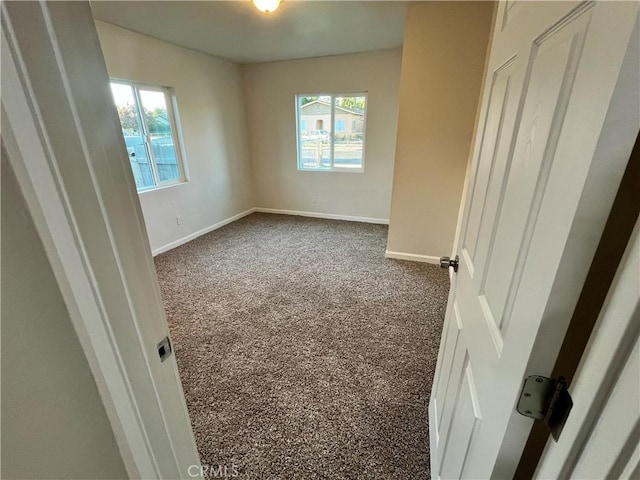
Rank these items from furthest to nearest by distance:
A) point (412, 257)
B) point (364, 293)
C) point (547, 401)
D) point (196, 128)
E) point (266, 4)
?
point (196, 128), point (412, 257), point (364, 293), point (266, 4), point (547, 401)

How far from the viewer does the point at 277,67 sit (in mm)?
4344

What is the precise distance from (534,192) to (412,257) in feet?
9.52

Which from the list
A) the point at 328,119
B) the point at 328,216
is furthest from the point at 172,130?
the point at 328,216

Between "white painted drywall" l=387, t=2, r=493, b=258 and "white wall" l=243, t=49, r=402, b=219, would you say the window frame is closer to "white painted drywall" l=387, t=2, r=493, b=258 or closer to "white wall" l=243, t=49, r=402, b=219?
"white wall" l=243, t=49, r=402, b=219

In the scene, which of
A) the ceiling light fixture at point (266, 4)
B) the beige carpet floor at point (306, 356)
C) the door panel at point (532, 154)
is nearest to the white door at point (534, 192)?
the door panel at point (532, 154)

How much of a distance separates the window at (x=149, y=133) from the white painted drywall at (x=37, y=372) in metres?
3.08

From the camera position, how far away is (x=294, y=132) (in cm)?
465

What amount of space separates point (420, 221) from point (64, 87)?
3.11 meters

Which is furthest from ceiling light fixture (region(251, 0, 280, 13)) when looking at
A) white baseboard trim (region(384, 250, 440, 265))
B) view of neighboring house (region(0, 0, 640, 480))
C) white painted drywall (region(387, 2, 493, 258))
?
white baseboard trim (region(384, 250, 440, 265))

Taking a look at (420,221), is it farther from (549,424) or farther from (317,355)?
(549,424)

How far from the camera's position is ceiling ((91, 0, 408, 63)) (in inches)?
93.9

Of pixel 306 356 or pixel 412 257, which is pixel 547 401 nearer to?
pixel 306 356

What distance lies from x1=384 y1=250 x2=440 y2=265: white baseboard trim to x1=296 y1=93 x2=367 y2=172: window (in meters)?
1.72

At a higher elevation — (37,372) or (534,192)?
(534,192)
